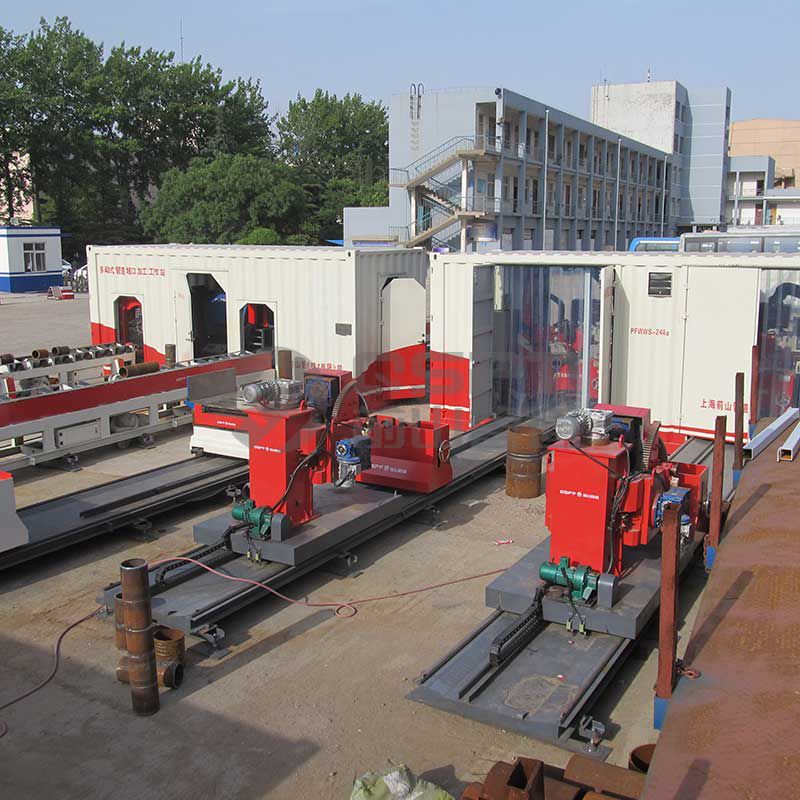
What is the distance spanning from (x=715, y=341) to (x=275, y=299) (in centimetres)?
758

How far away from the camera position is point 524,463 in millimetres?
11078

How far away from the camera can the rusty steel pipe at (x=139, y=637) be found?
595 cm

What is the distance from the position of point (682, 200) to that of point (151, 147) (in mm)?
42570

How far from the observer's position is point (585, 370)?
1283 cm

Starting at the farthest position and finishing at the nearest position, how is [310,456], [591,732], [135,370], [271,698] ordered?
1. [135,370]
2. [310,456]
3. [271,698]
4. [591,732]

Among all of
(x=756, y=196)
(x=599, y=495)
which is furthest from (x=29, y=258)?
(x=756, y=196)

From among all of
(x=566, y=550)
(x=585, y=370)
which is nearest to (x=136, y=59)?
(x=585, y=370)

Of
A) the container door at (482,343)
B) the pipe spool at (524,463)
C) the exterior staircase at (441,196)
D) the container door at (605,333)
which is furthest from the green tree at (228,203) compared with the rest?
the pipe spool at (524,463)

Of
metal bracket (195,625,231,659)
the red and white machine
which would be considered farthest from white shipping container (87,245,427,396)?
metal bracket (195,625,231,659)

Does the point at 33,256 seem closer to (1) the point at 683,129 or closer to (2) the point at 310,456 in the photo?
(2) the point at 310,456

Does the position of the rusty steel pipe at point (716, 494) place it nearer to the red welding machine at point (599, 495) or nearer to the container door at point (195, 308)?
the red welding machine at point (599, 495)

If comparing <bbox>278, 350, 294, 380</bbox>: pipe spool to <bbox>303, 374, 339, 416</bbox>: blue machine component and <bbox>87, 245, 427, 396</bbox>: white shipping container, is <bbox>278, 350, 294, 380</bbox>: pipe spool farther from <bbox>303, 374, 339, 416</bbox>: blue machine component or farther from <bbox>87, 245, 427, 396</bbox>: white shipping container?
<bbox>303, 374, 339, 416</bbox>: blue machine component

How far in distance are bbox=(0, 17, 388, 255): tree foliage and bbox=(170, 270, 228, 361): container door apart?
30.2 metres

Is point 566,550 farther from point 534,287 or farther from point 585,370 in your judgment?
point 534,287
